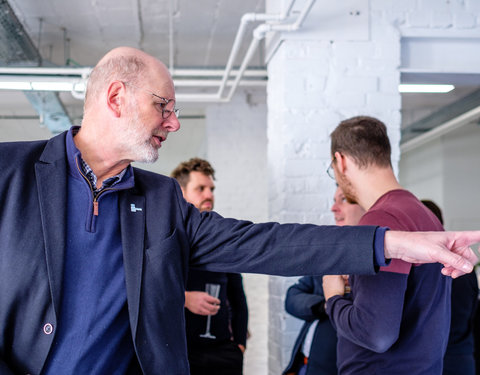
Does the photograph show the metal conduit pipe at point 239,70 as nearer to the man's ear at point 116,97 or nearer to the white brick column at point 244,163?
the white brick column at point 244,163

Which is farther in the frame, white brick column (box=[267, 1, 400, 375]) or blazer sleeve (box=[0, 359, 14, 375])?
white brick column (box=[267, 1, 400, 375])

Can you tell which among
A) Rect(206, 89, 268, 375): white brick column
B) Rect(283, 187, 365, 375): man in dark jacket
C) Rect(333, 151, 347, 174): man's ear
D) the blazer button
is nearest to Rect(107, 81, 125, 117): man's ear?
the blazer button

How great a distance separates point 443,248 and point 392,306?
16.4 inches

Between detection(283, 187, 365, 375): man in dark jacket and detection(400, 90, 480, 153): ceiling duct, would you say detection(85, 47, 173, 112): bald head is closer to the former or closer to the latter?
detection(283, 187, 365, 375): man in dark jacket

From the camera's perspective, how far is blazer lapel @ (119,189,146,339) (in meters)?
1.28

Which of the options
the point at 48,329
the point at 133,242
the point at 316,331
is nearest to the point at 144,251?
the point at 133,242

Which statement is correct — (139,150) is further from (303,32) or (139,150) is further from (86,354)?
(303,32)

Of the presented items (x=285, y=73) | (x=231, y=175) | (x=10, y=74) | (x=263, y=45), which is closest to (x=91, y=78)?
(x=285, y=73)

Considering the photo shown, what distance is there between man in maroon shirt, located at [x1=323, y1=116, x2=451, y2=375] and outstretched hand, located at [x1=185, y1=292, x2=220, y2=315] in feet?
2.15

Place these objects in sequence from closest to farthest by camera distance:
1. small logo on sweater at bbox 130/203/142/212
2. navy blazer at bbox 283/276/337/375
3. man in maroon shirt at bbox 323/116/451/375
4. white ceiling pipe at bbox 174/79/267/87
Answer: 1. small logo on sweater at bbox 130/203/142/212
2. man in maroon shirt at bbox 323/116/451/375
3. navy blazer at bbox 283/276/337/375
4. white ceiling pipe at bbox 174/79/267/87

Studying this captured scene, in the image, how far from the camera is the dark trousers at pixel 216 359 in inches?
91.5

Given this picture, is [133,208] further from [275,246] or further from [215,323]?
[215,323]

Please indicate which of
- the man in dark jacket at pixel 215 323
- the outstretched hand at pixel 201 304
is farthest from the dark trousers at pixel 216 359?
the outstretched hand at pixel 201 304

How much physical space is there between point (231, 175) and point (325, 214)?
3.21m
